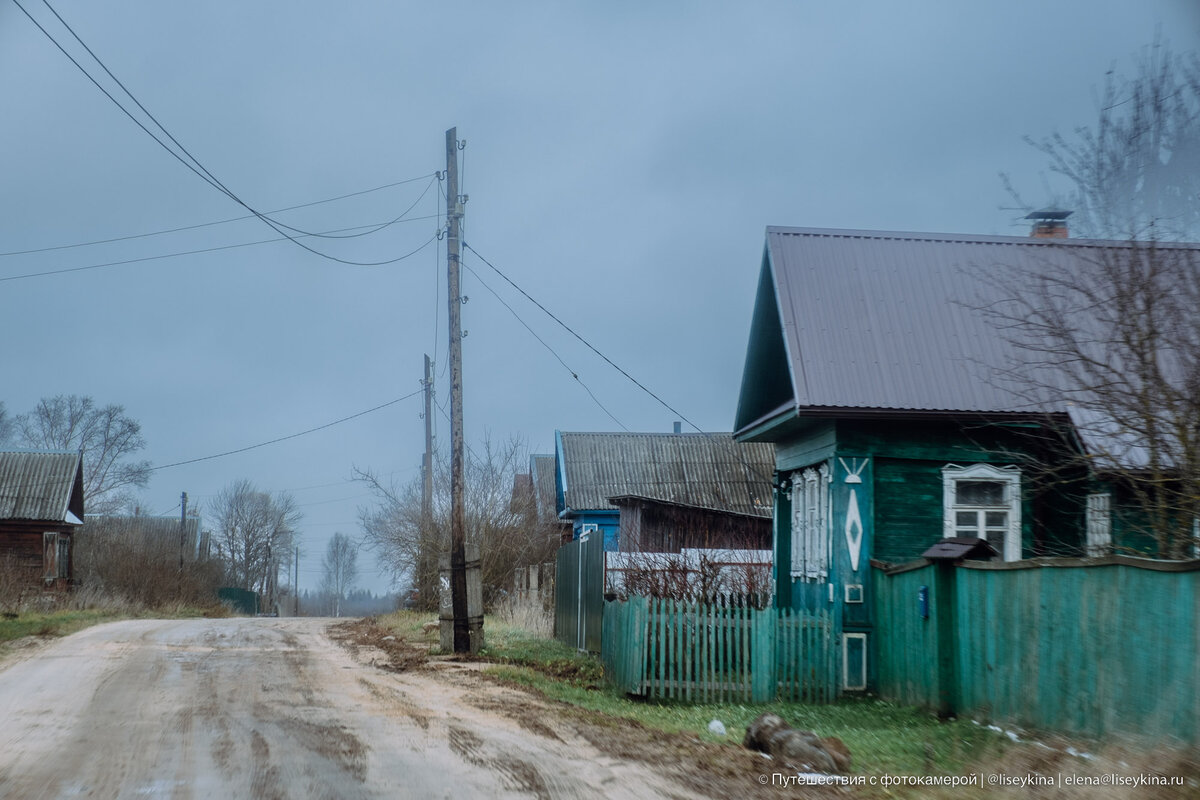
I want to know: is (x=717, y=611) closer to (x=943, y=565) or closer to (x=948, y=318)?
(x=943, y=565)

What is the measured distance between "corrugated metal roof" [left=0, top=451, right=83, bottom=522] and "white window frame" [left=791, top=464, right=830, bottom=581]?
33.1m

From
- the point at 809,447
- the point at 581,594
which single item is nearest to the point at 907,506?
the point at 809,447

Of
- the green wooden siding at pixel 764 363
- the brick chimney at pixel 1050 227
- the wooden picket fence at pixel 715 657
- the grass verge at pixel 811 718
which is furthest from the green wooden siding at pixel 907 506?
the brick chimney at pixel 1050 227

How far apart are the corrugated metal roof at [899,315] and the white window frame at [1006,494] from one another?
0.91 metres

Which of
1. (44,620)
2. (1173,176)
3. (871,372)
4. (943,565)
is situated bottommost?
(44,620)

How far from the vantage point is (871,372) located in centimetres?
1455

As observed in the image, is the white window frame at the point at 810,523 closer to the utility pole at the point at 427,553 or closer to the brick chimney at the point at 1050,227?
the brick chimney at the point at 1050,227

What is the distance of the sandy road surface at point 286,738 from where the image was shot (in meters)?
7.07

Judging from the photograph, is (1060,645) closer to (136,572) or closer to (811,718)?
(811,718)

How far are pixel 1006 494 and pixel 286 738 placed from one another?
10.1 m

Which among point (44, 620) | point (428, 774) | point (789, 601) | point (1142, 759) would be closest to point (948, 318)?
point (789, 601)

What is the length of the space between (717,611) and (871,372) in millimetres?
3981

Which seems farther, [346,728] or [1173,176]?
[1173,176]

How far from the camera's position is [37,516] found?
4041cm
